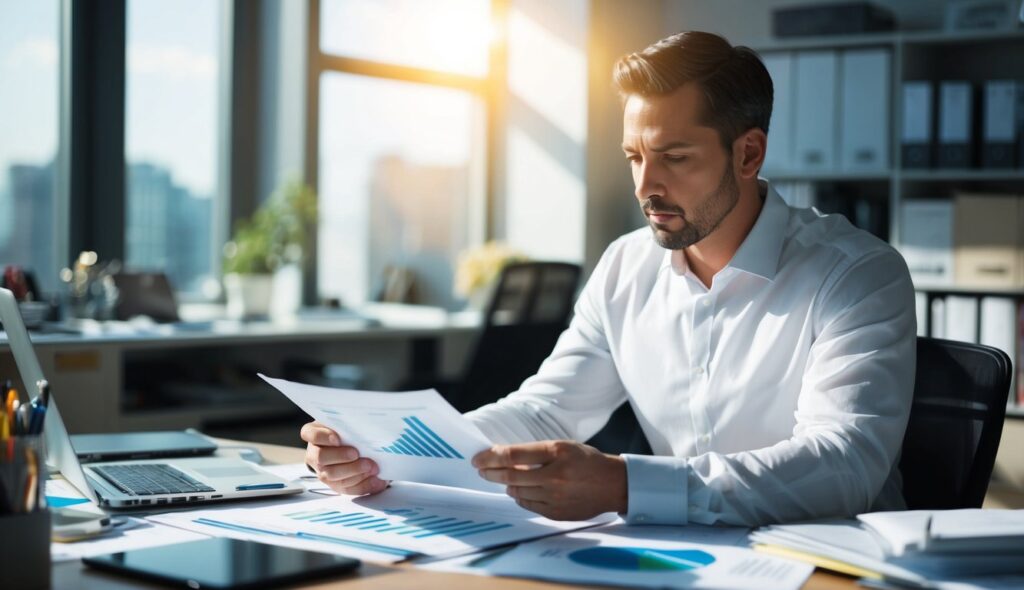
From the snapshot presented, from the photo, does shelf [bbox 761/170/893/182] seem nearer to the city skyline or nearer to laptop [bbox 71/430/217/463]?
the city skyline

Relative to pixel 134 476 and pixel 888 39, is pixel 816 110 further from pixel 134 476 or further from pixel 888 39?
pixel 134 476

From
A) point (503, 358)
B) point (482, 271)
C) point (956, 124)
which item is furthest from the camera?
point (482, 271)

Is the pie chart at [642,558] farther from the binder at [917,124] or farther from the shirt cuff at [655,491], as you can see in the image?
the binder at [917,124]

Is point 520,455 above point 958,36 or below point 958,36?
below

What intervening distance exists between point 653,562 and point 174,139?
3281 mm

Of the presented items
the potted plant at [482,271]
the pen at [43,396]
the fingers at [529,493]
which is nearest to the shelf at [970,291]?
the potted plant at [482,271]

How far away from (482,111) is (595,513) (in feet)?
12.8

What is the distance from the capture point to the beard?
61.6 inches

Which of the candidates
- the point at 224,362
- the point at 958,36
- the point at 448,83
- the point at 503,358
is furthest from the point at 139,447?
the point at 448,83

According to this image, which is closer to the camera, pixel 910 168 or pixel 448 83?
pixel 910 168

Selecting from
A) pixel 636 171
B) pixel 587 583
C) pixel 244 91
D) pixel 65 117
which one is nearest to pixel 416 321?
pixel 244 91

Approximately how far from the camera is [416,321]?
3924 mm

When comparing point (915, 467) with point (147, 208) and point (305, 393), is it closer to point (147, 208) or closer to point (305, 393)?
point (305, 393)

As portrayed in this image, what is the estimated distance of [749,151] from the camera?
1.62 m
